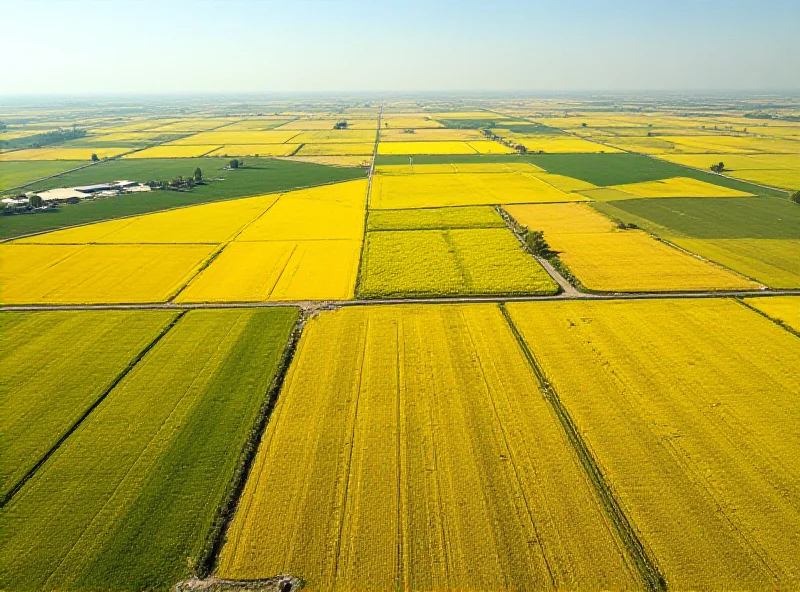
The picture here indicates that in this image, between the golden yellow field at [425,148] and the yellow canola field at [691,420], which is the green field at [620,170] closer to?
the golden yellow field at [425,148]

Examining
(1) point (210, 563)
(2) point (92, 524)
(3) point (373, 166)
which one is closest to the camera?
(1) point (210, 563)

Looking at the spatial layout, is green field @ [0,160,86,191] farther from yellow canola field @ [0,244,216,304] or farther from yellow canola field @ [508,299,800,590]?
yellow canola field @ [508,299,800,590]

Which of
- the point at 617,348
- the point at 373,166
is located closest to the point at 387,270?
the point at 617,348

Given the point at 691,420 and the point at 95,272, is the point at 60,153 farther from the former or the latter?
the point at 691,420

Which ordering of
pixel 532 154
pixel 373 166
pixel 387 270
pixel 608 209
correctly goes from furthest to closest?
pixel 532 154, pixel 373 166, pixel 608 209, pixel 387 270

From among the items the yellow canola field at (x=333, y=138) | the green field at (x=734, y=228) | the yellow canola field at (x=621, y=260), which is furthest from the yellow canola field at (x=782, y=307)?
the yellow canola field at (x=333, y=138)

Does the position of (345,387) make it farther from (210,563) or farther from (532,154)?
(532,154)

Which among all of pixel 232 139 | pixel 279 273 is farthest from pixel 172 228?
pixel 232 139
